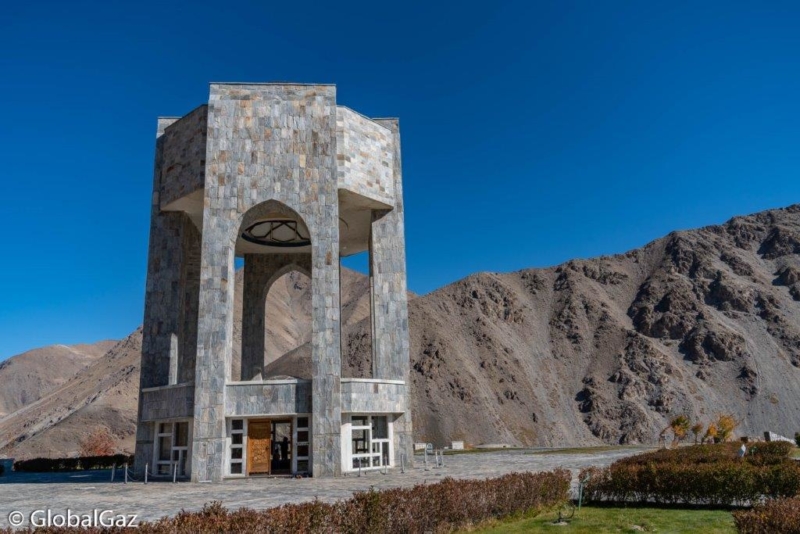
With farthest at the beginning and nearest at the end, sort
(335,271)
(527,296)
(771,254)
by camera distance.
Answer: (771,254), (527,296), (335,271)

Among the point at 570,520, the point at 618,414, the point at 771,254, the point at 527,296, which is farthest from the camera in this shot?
the point at 771,254

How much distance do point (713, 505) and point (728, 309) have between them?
8293 cm

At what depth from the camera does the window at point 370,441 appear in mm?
28375

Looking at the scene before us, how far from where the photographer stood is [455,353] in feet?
257

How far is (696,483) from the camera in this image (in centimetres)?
1650

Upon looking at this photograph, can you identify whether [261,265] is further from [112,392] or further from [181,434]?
[112,392]

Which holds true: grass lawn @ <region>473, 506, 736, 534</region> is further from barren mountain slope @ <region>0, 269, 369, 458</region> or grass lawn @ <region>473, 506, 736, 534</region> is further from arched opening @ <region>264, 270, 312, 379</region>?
barren mountain slope @ <region>0, 269, 369, 458</region>

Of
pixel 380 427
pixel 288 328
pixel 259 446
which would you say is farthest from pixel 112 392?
pixel 380 427

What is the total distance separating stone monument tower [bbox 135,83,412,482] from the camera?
26328 mm

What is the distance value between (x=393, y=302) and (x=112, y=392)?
6675 centimetres

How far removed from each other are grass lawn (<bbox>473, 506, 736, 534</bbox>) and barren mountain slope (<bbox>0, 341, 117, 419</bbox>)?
540ft

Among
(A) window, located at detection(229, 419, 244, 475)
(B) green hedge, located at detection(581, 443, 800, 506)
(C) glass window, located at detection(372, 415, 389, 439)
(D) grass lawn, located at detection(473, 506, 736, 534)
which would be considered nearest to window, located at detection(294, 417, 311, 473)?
(A) window, located at detection(229, 419, 244, 475)

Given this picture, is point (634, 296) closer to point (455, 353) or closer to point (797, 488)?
point (455, 353)

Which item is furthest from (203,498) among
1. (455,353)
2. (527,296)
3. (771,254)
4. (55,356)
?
(55,356)
